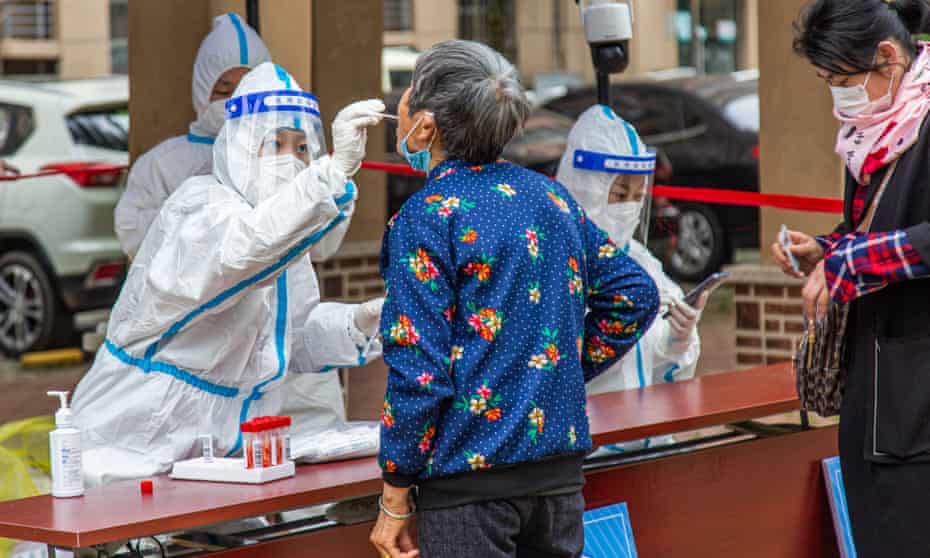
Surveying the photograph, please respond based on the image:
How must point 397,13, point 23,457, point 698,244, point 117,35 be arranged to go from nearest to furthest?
1. point 23,457
2. point 698,244
3. point 117,35
4. point 397,13

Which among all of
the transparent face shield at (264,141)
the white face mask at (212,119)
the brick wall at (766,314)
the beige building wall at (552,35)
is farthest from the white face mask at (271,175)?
the beige building wall at (552,35)

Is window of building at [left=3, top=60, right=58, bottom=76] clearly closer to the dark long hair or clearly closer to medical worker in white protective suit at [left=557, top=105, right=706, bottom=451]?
medical worker in white protective suit at [left=557, top=105, right=706, bottom=451]

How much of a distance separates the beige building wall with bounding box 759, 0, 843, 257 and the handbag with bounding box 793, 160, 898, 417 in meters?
3.83

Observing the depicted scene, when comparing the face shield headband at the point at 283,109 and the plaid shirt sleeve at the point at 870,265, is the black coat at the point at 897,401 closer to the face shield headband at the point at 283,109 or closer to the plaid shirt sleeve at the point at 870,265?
the plaid shirt sleeve at the point at 870,265

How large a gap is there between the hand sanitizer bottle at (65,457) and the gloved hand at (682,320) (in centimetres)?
214

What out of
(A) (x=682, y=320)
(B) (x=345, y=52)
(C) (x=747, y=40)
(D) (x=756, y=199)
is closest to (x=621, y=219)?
(A) (x=682, y=320)

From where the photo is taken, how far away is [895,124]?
Result: 321 centimetres

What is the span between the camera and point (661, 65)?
65.4 ft

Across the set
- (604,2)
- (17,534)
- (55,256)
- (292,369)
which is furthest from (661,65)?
(17,534)

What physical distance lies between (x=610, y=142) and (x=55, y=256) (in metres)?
6.09

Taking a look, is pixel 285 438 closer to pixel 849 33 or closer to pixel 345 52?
pixel 849 33

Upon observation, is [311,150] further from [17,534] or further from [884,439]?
[884,439]

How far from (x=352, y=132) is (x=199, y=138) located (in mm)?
2615

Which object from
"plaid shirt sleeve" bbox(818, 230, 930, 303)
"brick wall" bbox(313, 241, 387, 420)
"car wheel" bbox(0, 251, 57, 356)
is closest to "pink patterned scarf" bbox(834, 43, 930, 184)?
"plaid shirt sleeve" bbox(818, 230, 930, 303)
